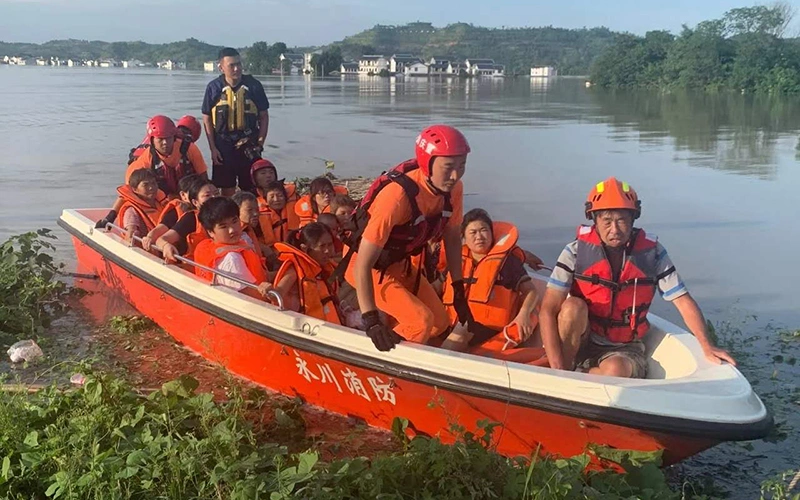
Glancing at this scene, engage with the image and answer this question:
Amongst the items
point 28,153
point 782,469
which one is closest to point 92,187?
point 28,153

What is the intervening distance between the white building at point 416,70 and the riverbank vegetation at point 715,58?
37748 mm

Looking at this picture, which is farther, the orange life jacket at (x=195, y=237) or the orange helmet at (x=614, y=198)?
the orange life jacket at (x=195, y=237)

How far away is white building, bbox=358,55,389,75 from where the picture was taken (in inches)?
3969

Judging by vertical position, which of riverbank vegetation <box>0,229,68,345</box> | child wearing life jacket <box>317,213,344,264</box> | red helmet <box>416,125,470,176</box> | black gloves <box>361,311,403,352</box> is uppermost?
red helmet <box>416,125,470,176</box>

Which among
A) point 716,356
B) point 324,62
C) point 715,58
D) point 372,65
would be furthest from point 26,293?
point 372,65

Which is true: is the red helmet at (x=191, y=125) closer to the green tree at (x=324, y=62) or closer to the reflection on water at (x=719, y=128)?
the reflection on water at (x=719, y=128)

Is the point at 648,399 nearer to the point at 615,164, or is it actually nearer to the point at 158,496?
the point at 158,496

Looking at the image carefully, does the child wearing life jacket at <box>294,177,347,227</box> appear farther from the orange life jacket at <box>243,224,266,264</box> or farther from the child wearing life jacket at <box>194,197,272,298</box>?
the child wearing life jacket at <box>194,197,272,298</box>

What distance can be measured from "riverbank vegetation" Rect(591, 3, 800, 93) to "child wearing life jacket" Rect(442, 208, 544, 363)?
49155 mm

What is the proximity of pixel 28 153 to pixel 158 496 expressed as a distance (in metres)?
15.4

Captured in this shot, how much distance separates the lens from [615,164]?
15391 millimetres

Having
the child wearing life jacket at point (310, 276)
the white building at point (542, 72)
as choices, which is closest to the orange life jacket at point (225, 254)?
the child wearing life jacket at point (310, 276)

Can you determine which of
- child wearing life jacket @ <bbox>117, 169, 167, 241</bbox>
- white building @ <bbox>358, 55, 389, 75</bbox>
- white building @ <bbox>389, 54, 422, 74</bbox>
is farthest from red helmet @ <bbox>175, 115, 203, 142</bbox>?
white building @ <bbox>389, 54, 422, 74</bbox>

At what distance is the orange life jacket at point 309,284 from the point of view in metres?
4.65
